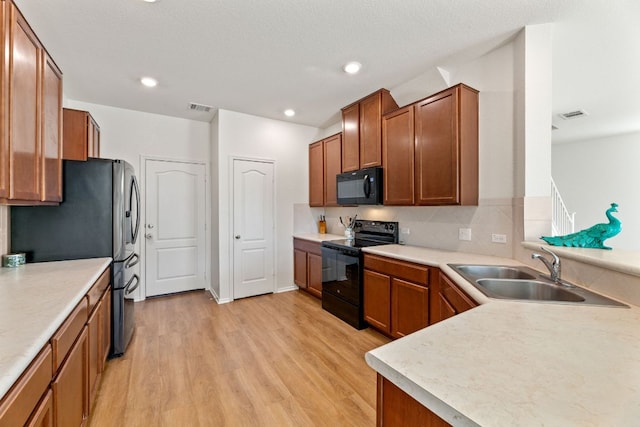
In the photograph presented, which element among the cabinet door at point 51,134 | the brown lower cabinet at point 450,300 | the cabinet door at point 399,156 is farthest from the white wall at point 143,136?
the brown lower cabinet at point 450,300

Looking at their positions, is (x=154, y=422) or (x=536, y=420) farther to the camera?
(x=154, y=422)

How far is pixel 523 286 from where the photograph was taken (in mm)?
1738

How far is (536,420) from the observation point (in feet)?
1.88

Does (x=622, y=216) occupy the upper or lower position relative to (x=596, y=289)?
upper

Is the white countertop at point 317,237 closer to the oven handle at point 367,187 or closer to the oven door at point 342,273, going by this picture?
the oven door at point 342,273

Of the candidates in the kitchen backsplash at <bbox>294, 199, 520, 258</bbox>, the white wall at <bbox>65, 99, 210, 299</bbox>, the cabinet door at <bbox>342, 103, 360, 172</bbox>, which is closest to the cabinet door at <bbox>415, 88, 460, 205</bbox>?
the kitchen backsplash at <bbox>294, 199, 520, 258</bbox>

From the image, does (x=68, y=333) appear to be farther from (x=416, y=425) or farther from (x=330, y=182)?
(x=330, y=182)

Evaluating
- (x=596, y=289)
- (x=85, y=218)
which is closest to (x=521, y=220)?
(x=596, y=289)

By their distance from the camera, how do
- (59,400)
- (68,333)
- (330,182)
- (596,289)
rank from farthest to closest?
(330,182) < (596,289) < (68,333) < (59,400)

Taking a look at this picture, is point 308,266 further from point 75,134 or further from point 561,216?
point 561,216

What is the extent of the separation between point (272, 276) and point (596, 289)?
3612mm

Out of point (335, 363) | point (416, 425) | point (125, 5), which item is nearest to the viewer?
point (416, 425)

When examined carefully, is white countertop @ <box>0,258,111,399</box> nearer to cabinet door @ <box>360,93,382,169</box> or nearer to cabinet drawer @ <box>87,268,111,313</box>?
cabinet drawer @ <box>87,268,111,313</box>

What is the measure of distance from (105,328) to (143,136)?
8.95 ft
